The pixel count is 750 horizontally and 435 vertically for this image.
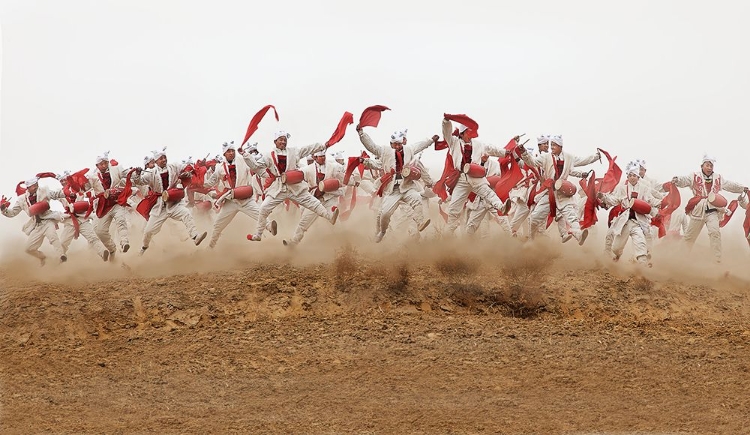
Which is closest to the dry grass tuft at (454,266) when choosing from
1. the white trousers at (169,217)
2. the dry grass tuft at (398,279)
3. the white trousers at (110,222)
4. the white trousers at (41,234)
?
the dry grass tuft at (398,279)

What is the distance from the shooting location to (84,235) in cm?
2867

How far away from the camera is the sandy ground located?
1916 centimetres

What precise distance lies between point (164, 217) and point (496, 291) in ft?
25.4

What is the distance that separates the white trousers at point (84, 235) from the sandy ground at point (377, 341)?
0.48m

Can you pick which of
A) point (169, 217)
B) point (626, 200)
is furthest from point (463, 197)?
point (169, 217)

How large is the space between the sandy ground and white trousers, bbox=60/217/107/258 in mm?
484

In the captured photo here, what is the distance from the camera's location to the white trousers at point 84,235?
2839 cm

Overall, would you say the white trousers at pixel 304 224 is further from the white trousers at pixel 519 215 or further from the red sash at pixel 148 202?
the white trousers at pixel 519 215

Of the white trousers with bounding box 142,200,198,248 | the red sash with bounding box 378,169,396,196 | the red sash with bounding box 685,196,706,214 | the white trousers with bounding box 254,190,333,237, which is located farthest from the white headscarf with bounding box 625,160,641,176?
the white trousers with bounding box 142,200,198,248

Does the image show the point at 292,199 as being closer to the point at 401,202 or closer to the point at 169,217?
the point at 401,202

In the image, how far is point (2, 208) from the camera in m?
29.6

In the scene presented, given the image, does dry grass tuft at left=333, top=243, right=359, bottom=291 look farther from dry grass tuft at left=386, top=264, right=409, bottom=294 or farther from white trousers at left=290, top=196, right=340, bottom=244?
white trousers at left=290, top=196, right=340, bottom=244

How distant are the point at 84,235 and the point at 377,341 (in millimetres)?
9580

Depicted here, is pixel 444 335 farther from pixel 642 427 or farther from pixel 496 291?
pixel 642 427
